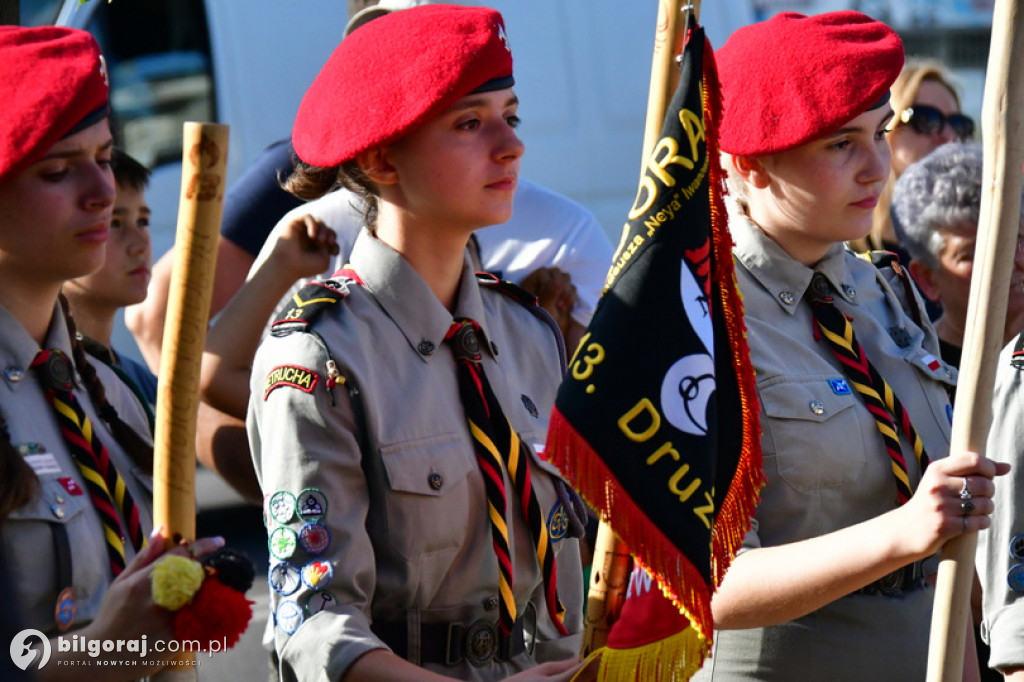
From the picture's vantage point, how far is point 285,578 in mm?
2617

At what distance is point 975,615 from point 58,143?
2.39 m

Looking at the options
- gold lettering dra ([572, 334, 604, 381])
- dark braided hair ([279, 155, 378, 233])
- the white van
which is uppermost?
dark braided hair ([279, 155, 378, 233])

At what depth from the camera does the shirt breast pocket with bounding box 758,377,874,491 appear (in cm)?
298

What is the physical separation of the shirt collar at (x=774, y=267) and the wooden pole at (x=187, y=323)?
118 centimetres

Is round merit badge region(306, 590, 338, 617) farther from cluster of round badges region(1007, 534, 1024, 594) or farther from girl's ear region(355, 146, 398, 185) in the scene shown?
cluster of round badges region(1007, 534, 1024, 594)

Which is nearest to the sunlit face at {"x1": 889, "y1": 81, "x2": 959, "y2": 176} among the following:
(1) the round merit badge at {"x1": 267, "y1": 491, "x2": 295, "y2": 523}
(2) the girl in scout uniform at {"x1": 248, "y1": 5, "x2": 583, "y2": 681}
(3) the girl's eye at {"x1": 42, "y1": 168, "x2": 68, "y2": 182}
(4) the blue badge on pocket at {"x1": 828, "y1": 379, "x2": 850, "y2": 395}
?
(4) the blue badge on pocket at {"x1": 828, "y1": 379, "x2": 850, "y2": 395}

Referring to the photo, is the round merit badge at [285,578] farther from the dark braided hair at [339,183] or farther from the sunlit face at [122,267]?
the sunlit face at [122,267]

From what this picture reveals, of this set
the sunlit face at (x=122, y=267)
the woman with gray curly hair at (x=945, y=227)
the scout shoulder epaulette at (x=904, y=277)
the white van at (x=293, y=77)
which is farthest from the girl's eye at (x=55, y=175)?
the white van at (x=293, y=77)

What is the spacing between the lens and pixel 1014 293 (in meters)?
4.02

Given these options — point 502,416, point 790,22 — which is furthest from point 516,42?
point 502,416

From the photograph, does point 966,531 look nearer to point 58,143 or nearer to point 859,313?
point 859,313

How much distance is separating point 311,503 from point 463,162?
720mm

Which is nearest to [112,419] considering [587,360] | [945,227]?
[587,360]

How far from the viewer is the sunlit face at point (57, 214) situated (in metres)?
2.93
